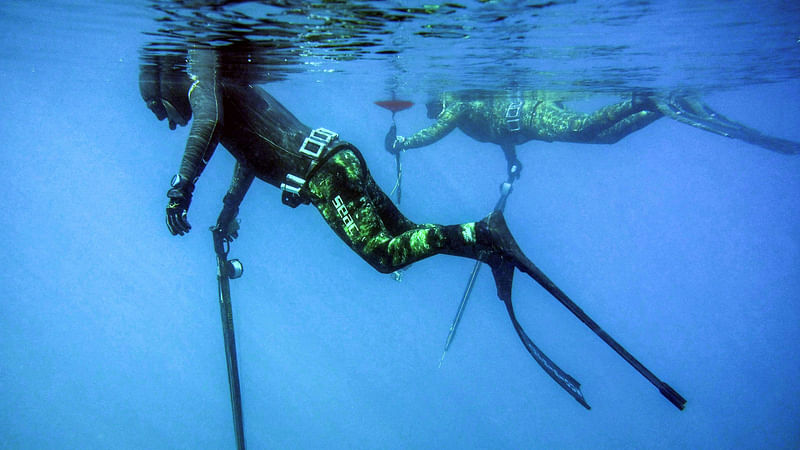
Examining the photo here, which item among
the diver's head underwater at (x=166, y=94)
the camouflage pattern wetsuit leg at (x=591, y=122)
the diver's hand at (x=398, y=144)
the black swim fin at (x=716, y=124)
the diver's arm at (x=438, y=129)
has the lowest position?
the diver's hand at (x=398, y=144)

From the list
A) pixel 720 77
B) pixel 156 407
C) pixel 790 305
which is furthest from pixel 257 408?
pixel 790 305

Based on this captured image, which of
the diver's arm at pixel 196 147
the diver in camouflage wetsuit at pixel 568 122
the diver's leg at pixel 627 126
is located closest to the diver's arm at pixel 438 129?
→ the diver in camouflage wetsuit at pixel 568 122

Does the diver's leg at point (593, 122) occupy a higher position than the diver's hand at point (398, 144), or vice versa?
the diver's leg at point (593, 122)

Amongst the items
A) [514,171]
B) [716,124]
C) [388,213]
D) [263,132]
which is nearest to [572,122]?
[514,171]

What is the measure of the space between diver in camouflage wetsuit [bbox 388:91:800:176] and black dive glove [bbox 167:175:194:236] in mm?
6872

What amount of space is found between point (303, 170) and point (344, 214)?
652 millimetres

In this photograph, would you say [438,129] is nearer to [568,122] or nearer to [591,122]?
[568,122]

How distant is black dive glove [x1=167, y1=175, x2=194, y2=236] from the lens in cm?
356

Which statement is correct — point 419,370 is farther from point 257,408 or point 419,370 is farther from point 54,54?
point 54,54

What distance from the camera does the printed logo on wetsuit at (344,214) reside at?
3840 mm

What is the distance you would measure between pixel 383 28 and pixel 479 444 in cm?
1970

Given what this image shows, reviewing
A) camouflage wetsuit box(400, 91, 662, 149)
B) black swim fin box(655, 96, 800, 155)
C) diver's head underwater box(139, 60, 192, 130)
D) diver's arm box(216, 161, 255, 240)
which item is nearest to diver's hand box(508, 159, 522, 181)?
camouflage wetsuit box(400, 91, 662, 149)

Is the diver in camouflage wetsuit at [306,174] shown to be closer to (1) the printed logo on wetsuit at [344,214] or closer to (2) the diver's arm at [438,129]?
(1) the printed logo on wetsuit at [344,214]

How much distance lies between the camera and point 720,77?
35.9ft
